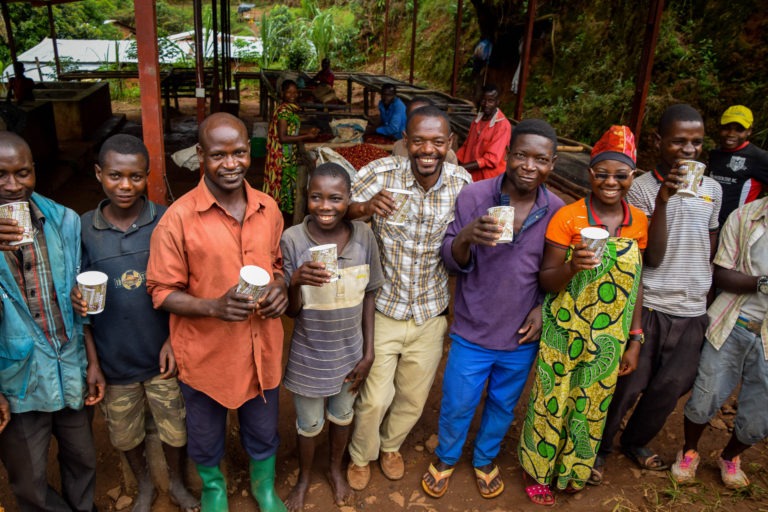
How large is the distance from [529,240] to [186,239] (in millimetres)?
1416

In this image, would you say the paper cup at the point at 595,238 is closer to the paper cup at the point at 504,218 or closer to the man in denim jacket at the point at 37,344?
Result: the paper cup at the point at 504,218

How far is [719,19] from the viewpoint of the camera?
8.45 meters

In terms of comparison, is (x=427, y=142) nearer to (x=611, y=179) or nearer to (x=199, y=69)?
(x=611, y=179)

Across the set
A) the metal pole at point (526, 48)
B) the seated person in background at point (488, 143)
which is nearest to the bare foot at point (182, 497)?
the seated person in background at point (488, 143)

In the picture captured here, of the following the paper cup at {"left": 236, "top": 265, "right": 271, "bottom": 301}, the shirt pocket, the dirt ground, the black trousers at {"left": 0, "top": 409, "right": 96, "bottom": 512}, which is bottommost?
the dirt ground

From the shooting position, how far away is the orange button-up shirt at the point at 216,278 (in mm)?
1951

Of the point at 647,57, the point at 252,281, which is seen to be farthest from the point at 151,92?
the point at 647,57

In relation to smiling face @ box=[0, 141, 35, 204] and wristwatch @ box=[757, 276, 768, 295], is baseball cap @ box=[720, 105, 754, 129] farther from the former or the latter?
smiling face @ box=[0, 141, 35, 204]

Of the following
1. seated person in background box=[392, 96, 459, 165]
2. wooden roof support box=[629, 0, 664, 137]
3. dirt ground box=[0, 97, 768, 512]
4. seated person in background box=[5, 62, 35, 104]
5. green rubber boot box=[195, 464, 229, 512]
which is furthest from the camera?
seated person in background box=[5, 62, 35, 104]

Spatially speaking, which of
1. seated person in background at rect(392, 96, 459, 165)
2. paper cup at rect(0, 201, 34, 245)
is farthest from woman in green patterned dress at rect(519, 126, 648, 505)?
paper cup at rect(0, 201, 34, 245)

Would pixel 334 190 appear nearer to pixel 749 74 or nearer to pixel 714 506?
pixel 714 506

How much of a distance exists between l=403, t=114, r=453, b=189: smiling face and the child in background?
34 centimetres

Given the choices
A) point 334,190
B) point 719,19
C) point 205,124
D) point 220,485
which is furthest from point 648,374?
point 719,19

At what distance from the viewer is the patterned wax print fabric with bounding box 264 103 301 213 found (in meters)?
5.37
